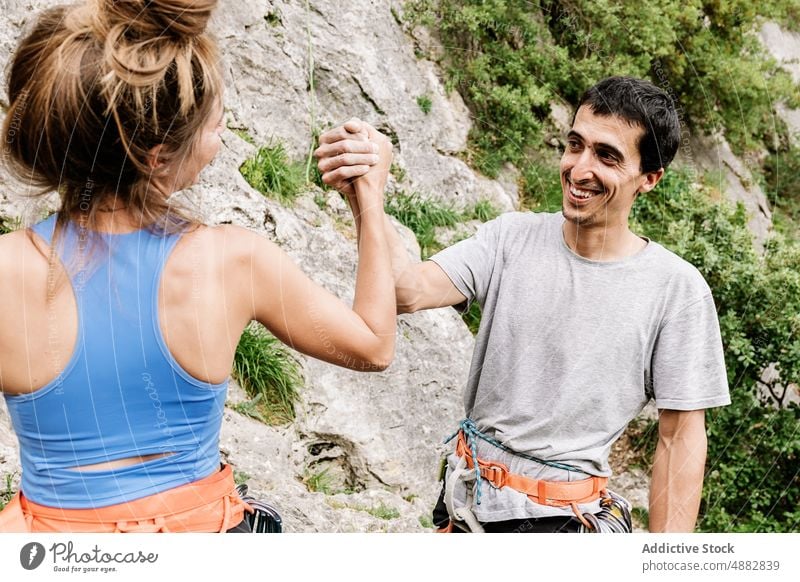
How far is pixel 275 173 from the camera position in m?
2.00

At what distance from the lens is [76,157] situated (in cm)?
93

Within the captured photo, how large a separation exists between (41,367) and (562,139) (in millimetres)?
1744

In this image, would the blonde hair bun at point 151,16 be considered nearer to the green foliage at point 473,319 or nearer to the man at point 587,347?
the man at point 587,347

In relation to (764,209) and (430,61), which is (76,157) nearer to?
(430,61)

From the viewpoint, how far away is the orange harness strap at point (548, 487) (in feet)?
4.75

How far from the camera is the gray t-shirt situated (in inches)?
56.6

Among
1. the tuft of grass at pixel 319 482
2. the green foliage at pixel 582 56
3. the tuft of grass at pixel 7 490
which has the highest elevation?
the green foliage at pixel 582 56

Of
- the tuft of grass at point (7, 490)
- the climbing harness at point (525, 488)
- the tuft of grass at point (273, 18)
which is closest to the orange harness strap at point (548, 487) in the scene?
the climbing harness at point (525, 488)

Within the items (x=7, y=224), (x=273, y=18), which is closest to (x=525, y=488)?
(x=273, y=18)

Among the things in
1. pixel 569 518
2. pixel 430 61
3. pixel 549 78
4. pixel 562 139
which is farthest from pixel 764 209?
pixel 569 518

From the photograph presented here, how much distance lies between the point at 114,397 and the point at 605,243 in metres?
0.98

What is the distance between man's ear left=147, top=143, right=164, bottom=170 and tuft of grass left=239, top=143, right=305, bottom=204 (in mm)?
1019

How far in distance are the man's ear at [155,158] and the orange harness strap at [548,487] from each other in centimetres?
88

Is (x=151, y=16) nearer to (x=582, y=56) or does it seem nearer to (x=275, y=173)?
(x=275, y=173)
